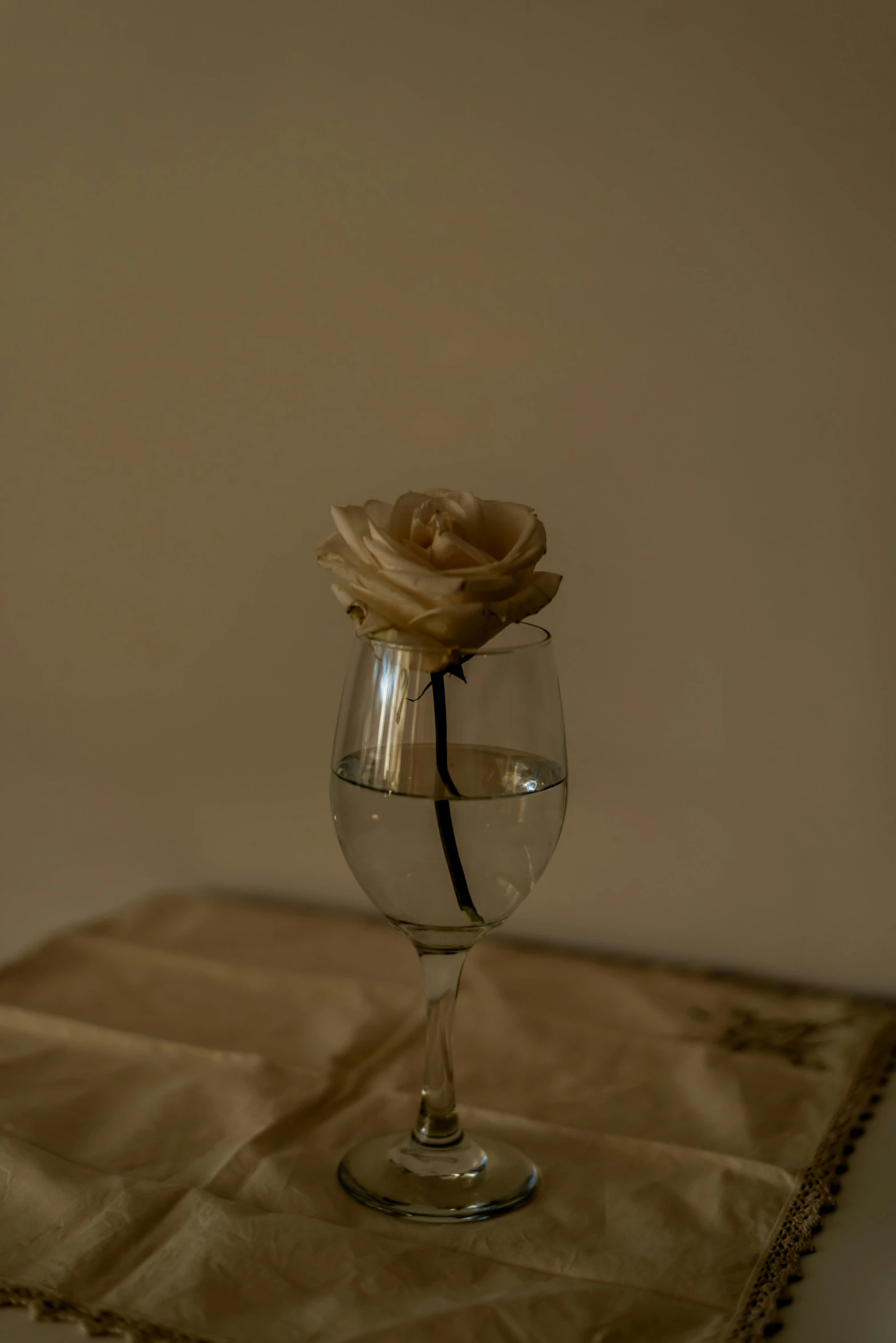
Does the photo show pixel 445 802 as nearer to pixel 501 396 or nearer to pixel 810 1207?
pixel 810 1207

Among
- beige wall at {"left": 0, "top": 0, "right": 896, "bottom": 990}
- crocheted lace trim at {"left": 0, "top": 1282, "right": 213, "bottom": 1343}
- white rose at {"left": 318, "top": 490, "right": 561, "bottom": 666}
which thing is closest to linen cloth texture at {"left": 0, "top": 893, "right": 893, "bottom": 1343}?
crocheted lace trim at {"left": 0, "top": 1282, "right": 213, "bottom": 1343}

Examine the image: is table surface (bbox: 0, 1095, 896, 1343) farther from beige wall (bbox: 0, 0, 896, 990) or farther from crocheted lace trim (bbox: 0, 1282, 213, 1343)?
beige wall (bbox: 0, 0, 896, 990)

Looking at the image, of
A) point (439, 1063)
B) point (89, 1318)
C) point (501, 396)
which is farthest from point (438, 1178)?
point (501, 396)

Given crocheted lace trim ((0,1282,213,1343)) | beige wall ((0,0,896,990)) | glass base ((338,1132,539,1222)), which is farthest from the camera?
beige wall ((0,0,896,990))

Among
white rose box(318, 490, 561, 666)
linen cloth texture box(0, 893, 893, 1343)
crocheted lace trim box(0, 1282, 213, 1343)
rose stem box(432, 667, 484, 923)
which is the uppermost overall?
white rose box(318, 490, 561, 666)

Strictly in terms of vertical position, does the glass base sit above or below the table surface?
below

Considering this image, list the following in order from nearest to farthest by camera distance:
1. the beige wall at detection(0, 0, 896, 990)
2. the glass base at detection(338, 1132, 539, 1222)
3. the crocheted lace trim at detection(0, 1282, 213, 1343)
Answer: the crocheted lace trim at detection(0, 1282, 213, 1343) → the glass base at detection(338, 1132, 539, 1222) → the beige wall at detection(0, 0, 896, 990)

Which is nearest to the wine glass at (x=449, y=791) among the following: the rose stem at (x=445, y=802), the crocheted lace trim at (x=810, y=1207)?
the rose stem at (x=445, y=802)

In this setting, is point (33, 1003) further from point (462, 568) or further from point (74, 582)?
point (462, 568)
